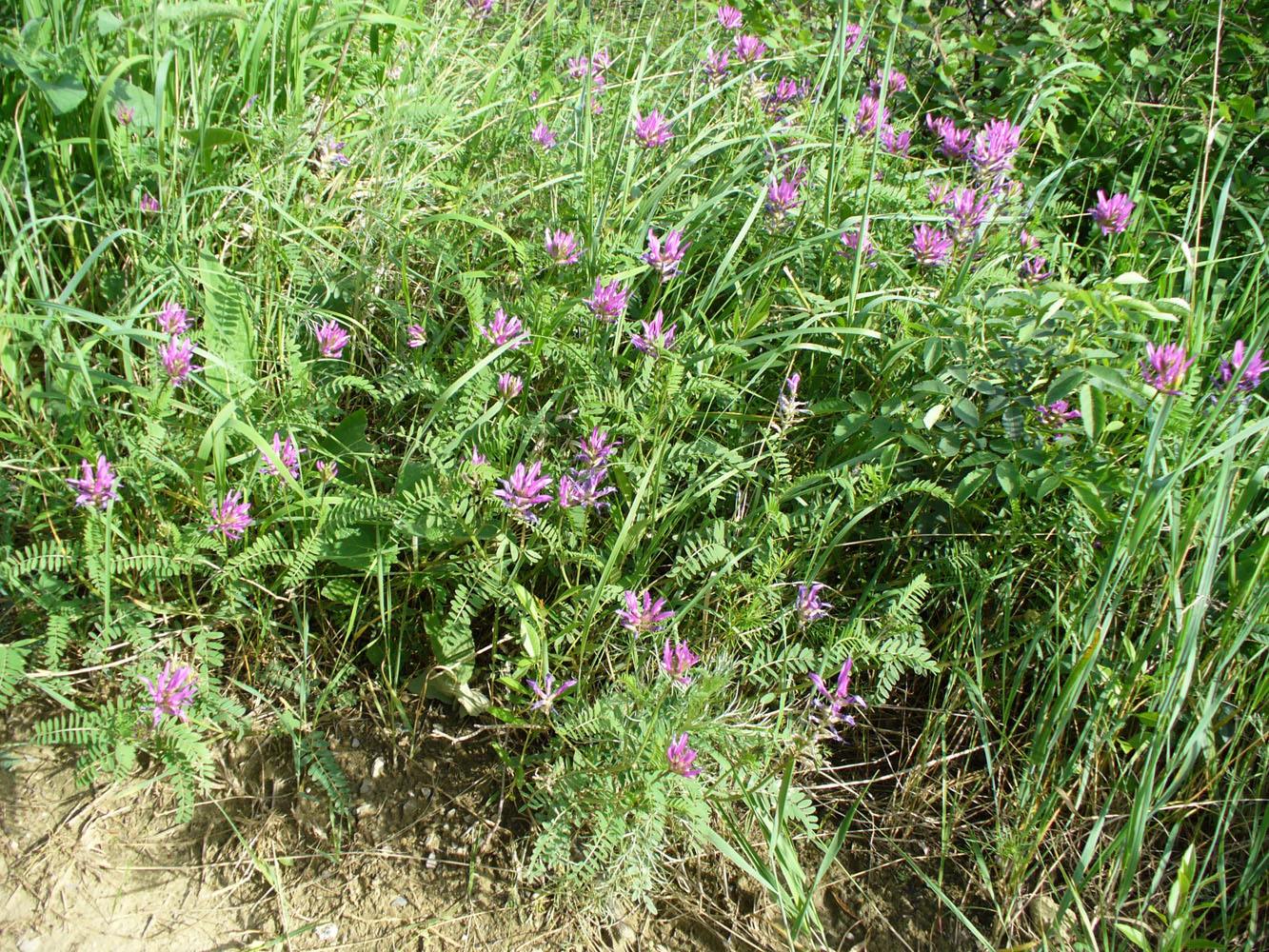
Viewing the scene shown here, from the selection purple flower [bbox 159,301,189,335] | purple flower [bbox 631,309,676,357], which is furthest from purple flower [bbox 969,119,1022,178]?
purple flower [bbox 159,301,189,335]

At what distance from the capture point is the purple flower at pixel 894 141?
8.42ft

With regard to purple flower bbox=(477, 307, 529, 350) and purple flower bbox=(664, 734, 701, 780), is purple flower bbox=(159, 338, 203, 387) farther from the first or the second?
purple flower bbox=(664, 734, 701, 780)

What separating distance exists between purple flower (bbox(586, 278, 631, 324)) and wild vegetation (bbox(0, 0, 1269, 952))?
0.01 m

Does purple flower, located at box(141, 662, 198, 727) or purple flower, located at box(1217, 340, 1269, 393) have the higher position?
purple flower, located at box(1217, 340, 1269, 393)

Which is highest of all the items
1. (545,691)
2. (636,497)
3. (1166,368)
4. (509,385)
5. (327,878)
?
(1166,368)

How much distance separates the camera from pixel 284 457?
180 cm

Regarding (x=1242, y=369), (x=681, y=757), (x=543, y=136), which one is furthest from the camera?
(x=543, y=136)

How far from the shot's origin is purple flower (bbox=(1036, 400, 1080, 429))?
190 cm

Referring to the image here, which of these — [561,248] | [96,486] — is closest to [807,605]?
[561,248]

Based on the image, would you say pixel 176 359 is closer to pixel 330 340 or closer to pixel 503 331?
pixel 330 340

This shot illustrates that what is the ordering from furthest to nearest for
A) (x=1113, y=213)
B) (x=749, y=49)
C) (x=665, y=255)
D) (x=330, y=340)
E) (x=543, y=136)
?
1. (x=749, y=49)
2. (x=543, y=136)
3. (x=1113, y=213)
4. (x=665, y=255)
5. (x=330, y=340)

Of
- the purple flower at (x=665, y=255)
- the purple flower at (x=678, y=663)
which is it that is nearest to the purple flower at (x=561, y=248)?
the purple flower at (x=665, y=255)

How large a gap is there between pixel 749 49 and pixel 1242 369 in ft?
4.57

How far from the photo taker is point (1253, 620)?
5.94 ft
